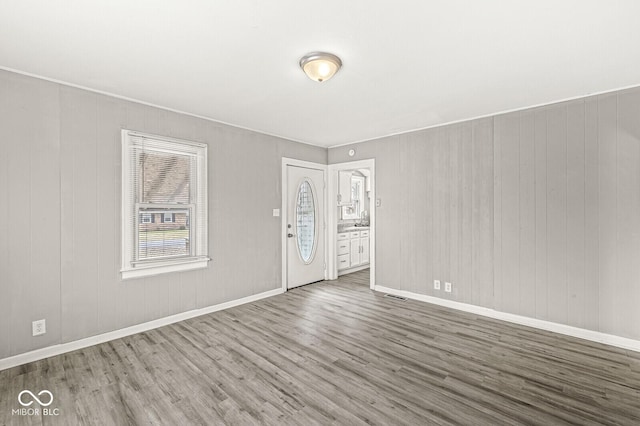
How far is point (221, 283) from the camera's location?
13.6 feet

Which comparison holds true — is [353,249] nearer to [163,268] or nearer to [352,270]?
[352,270]

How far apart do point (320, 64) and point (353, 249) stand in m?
4.60

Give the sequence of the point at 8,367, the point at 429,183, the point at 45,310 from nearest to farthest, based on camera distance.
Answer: the point at 8,367, the point at 45,310, the point at 429,183

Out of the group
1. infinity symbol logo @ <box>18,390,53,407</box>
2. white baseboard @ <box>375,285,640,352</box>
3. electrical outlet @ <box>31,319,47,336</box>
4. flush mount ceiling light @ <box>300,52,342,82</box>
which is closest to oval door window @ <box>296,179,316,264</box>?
white baseboard @ <box>375,285,640,352</box>

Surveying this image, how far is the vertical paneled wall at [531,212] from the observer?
120 inches

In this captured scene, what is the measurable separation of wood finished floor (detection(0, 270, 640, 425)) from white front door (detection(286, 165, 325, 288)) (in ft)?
5.25

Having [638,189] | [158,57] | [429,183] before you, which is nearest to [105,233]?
[158,57]

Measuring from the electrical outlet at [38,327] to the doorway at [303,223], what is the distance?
114 inches

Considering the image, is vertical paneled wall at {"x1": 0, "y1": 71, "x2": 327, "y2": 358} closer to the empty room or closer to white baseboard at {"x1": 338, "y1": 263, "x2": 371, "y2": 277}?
the empty room

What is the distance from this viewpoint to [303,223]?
17.6 feet

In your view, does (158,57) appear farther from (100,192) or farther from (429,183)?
(429,183)

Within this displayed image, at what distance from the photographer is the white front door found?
5.13 m

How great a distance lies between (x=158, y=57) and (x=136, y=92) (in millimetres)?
919

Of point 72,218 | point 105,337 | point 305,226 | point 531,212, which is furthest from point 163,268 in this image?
point 531,212
